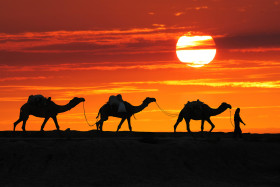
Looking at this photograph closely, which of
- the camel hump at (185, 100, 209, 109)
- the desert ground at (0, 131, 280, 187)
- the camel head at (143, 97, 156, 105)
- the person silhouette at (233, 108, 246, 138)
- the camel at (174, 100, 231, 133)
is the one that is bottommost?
the desert ground at (0, 131, 280, 187)

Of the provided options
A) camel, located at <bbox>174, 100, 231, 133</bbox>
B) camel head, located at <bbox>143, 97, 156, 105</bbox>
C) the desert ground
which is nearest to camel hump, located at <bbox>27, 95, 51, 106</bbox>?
camel head, located at <bbox>143, 97, 156, 105</bbox>

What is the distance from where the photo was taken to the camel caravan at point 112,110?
4419 cm

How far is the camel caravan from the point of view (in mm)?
44188

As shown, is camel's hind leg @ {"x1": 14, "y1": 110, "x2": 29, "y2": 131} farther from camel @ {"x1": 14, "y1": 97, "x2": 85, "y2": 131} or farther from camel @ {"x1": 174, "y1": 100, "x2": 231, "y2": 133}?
camel @ {"x1": 174, "y1": 100, "x2": 231, "y2": 133}

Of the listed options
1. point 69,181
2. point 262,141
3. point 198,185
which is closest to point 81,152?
point 69,181

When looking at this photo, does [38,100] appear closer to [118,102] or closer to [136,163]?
[118,102]

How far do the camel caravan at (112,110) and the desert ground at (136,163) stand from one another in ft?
23.8

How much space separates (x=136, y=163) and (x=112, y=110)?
12.9 meters

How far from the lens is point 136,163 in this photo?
33.3 metres

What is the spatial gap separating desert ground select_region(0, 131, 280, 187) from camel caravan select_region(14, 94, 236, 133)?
7.25 meters

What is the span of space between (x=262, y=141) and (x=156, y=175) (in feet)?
29.6

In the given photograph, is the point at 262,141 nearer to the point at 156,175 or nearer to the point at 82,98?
the point at 156,175

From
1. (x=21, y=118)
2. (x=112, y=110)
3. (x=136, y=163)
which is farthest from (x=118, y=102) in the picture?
(x=136, y=163)

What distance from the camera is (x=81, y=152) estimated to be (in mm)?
33625
